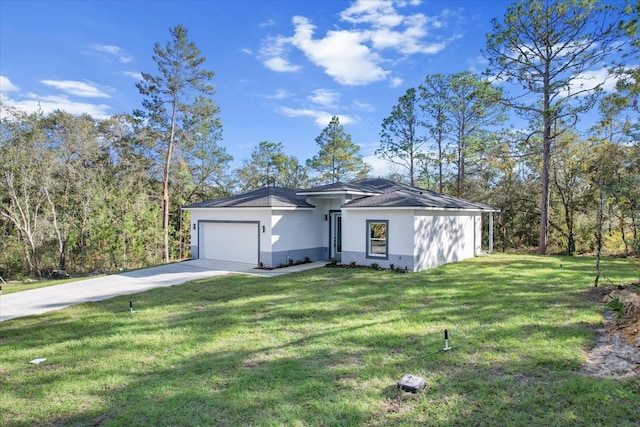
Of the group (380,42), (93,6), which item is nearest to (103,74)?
(93,6)

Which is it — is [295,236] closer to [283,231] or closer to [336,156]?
[283,231]

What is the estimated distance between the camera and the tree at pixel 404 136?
24.2 m

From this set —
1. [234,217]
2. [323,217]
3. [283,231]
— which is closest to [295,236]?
[283,231]

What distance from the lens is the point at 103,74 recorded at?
69.2 ft

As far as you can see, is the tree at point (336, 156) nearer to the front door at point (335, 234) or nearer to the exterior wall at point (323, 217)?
the exterior wall at point (323, 217)

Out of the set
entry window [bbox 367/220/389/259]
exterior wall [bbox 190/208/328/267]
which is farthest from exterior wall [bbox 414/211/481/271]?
exterior wall [bbox 190/208/328/267]

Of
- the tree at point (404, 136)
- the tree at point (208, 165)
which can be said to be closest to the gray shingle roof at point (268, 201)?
the tree at point (208, 165)

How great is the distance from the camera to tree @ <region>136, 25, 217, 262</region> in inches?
767

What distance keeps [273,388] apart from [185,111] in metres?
19.9

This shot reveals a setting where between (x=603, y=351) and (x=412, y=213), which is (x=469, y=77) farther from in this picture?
(x=603, y=351)

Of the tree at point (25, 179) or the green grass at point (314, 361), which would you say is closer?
the green grass at point (314, 361)

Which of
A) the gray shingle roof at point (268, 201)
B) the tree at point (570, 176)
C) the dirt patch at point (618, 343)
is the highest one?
the tree at point (570, 176)

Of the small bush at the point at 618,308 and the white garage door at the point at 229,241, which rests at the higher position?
the white garage door at the point at 229,241

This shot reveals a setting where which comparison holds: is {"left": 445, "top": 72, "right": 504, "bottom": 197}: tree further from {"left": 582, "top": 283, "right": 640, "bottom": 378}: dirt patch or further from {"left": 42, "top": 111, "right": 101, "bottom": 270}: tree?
{"left": 42, "top": 111, "right": 101, "bottom": 270}: tree
